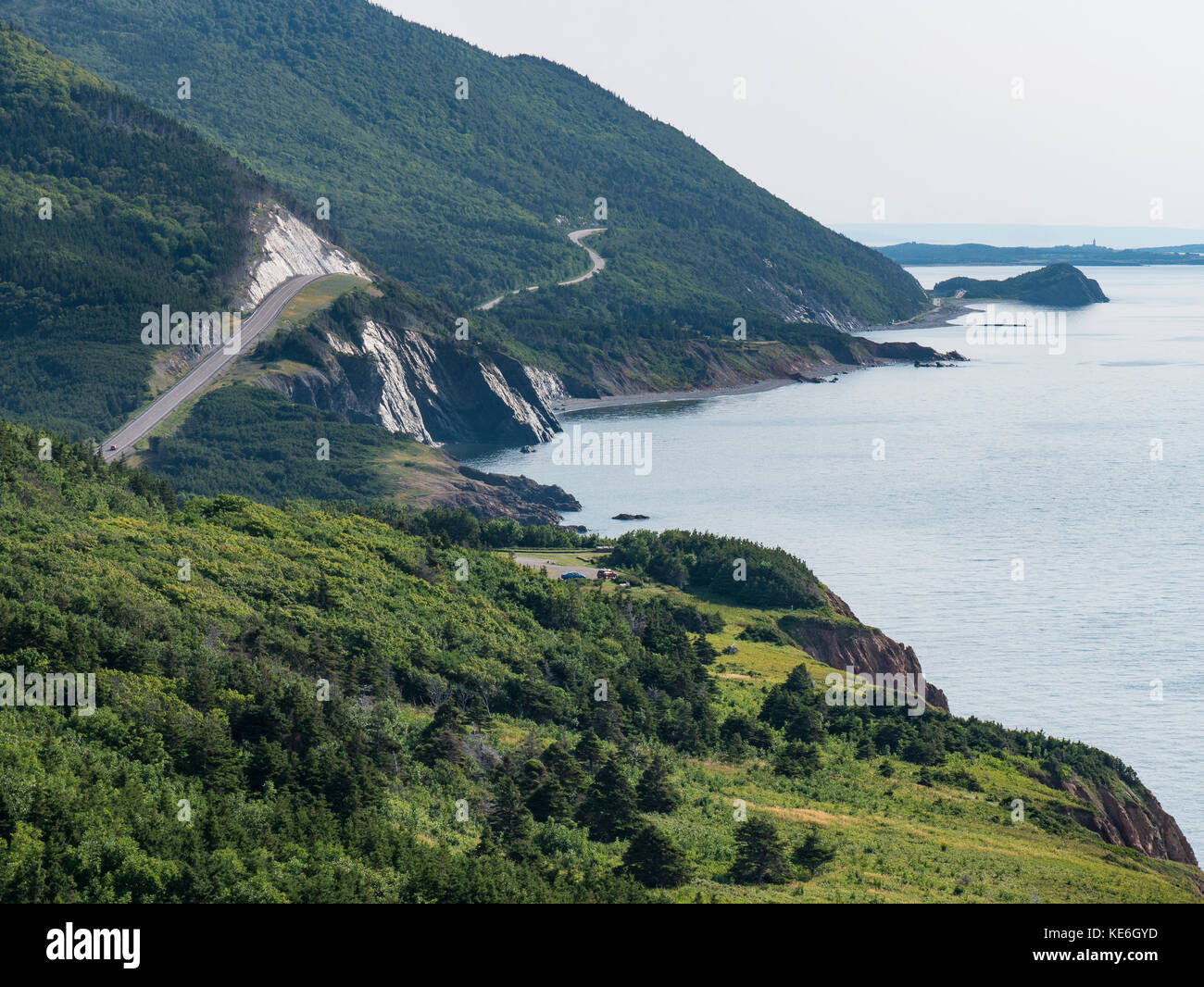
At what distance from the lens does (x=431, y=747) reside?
184ft

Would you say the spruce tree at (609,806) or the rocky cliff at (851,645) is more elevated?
the rocky cliff at (851,645)

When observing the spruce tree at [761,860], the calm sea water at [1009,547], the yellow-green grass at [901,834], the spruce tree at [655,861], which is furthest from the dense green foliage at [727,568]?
the spruce tree at [655,861]

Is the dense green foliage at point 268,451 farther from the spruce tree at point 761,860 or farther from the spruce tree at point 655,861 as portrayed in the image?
the spruce tree at point 655,861

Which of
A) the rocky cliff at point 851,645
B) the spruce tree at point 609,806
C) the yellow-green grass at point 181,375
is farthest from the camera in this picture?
the yellow-green grass at point 181,375

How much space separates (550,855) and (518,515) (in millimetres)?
104597

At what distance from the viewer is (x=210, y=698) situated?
2060 inches

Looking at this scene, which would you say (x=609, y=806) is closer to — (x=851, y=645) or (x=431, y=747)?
(x=431, y=747)

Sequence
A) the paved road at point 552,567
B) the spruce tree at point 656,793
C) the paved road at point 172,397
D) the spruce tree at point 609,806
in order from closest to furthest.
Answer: the spruce tree at point 609,806, the spruce tree at point 656,793, the paved road at point 552,567, the paved road at point 172,397

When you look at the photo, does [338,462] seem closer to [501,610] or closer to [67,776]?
[501,610]

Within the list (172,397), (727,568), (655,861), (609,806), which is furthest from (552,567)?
(172,397)

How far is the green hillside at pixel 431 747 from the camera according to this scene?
41875 mm

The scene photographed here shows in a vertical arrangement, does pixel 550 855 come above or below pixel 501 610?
below

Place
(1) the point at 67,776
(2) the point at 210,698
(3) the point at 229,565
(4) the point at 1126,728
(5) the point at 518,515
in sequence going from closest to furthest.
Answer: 1. (1) the point at 67,776
2. (2) the point at 210,698
3. (3) the point at 229,565
4. (4) the point at 1126,728
5. (5) the point at 518,515

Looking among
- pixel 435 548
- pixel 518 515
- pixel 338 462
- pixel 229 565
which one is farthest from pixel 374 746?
pixel 338 462
